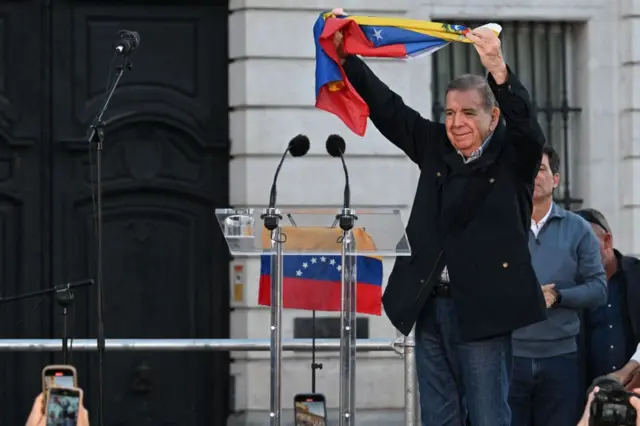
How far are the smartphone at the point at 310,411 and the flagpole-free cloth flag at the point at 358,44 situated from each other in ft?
4.88

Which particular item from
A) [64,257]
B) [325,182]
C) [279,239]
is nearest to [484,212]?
[279,239]

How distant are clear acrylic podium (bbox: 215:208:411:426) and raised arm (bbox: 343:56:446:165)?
1.42ft

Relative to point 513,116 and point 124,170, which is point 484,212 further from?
point 124,170

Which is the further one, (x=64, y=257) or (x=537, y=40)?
(x=537, y=40)

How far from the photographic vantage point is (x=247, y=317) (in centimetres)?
1137

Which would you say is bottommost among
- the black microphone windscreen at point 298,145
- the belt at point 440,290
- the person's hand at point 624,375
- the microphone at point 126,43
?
the person's hand at point 624,375

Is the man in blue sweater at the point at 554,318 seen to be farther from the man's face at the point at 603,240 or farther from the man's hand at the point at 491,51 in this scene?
the man's hand at the point at 491,51

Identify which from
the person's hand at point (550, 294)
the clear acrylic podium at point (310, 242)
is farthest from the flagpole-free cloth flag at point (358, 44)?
the person's hand at point (550, 294)

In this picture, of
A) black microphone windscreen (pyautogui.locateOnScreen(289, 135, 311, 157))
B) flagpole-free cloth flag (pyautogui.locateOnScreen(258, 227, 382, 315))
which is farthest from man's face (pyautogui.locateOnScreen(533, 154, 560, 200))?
black microphone windscreen (pyautogui.locateOnScreen(289, 135, 311, 157))

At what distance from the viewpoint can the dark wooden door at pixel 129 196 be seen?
11453 mm

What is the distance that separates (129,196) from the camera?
1159 centimetres

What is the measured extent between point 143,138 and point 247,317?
5.32 feet

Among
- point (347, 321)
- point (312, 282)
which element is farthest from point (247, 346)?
point (347, 321)

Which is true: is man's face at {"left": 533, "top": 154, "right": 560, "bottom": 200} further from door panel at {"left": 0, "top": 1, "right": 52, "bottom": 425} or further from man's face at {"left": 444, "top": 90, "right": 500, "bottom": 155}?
door panel at {"left": 0, "top": 1, "right": 52, "bottom": 425}
